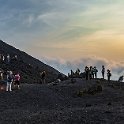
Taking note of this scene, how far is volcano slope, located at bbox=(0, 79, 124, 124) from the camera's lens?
113 feet

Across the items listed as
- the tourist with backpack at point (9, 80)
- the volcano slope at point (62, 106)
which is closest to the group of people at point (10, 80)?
the tourist with backpack at point (9, 80)

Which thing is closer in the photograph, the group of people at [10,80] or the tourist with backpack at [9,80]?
the tourist with backpack at [9,80]

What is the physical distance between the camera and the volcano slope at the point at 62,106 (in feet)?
113

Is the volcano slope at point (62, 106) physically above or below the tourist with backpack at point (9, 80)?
below

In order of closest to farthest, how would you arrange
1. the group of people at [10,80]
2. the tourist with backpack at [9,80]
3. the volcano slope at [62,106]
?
1. the volcano slope at [62,106]
2. the tourist with backpack at [9,80]
3. the group of people at [10,80]

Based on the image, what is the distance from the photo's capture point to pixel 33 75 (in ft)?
379

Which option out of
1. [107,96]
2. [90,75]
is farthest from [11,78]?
[90,75]

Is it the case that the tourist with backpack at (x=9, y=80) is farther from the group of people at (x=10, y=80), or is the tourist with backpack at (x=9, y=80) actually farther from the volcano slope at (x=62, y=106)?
the volcano slope at (x=62, y=106)

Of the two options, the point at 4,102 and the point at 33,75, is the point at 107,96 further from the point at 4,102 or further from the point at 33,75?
the point at 33,75

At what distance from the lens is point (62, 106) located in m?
47.4

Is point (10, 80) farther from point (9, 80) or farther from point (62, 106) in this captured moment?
point (62, 106)

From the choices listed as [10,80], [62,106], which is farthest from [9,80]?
[62,106]

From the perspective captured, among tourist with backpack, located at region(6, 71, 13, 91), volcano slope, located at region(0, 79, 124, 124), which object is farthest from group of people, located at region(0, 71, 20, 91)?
volcano slope, located at region(0, 79, 124, 124)

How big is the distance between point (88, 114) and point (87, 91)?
26286mm
